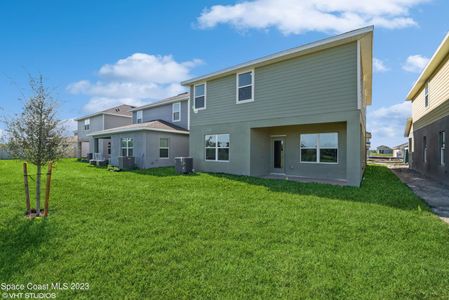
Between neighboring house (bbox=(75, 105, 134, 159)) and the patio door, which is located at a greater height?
neighboring house (bbox=(75, 105, 134, 159))

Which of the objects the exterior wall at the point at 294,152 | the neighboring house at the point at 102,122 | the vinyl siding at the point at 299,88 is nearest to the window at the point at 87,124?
the neighboring house at the point at 102,122

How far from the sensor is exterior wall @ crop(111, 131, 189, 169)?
1725cm

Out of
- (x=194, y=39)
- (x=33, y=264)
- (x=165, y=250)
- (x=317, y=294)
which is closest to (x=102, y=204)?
(x=33, y=264)

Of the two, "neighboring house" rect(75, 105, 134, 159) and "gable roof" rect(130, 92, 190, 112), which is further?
"neighboring house" rect(75, 105, 134, 159)

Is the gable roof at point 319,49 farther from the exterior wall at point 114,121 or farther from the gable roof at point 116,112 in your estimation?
the exterior wall at point 114,121

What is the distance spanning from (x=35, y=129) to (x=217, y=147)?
30.2ft

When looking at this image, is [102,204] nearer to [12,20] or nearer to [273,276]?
[273,276]

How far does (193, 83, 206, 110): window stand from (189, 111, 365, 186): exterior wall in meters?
1.35

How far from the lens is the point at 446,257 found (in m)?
3.81

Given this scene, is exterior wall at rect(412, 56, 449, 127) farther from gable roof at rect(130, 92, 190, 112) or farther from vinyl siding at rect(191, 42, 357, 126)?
gable roof at rect(130, 92, 190, 112)

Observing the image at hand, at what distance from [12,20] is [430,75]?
21.1 m

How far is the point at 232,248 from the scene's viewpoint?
4.16 meters

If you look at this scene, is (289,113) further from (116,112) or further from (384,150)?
(384,150)

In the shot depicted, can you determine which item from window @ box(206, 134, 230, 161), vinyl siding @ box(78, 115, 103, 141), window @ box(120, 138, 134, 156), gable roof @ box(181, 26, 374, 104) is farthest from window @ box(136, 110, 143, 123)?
window @ box(206, 134, 230, 161)
